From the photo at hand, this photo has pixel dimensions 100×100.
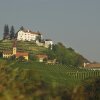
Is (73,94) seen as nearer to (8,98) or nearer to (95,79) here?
(95,79)

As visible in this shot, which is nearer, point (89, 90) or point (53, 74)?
point (89, 90)

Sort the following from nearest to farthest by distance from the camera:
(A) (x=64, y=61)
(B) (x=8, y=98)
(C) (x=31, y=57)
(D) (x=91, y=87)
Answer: (B) (x=8, y=98) < (D) (x=91, y=87) < (C) (x=31, y=57) < (A) (x=64, y=61)

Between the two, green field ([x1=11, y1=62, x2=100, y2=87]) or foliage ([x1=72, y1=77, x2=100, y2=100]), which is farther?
green field ([x1=11, y1=62, x2=100, y2=87])

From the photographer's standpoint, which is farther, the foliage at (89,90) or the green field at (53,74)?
the green field at (53,74)

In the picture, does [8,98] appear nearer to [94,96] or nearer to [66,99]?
[66,99]

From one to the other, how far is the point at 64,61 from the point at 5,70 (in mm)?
188257

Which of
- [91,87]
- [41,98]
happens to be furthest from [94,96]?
[41,98]

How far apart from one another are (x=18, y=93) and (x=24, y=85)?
27 cm

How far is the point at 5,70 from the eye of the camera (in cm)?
581

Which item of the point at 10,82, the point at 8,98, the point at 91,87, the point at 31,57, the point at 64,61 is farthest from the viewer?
the point at 64,61

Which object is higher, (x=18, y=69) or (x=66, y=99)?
(x=18, y=69)

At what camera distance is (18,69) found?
5855 millimetres

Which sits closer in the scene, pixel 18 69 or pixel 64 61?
pixel 18 69

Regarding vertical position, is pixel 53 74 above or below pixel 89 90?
below
